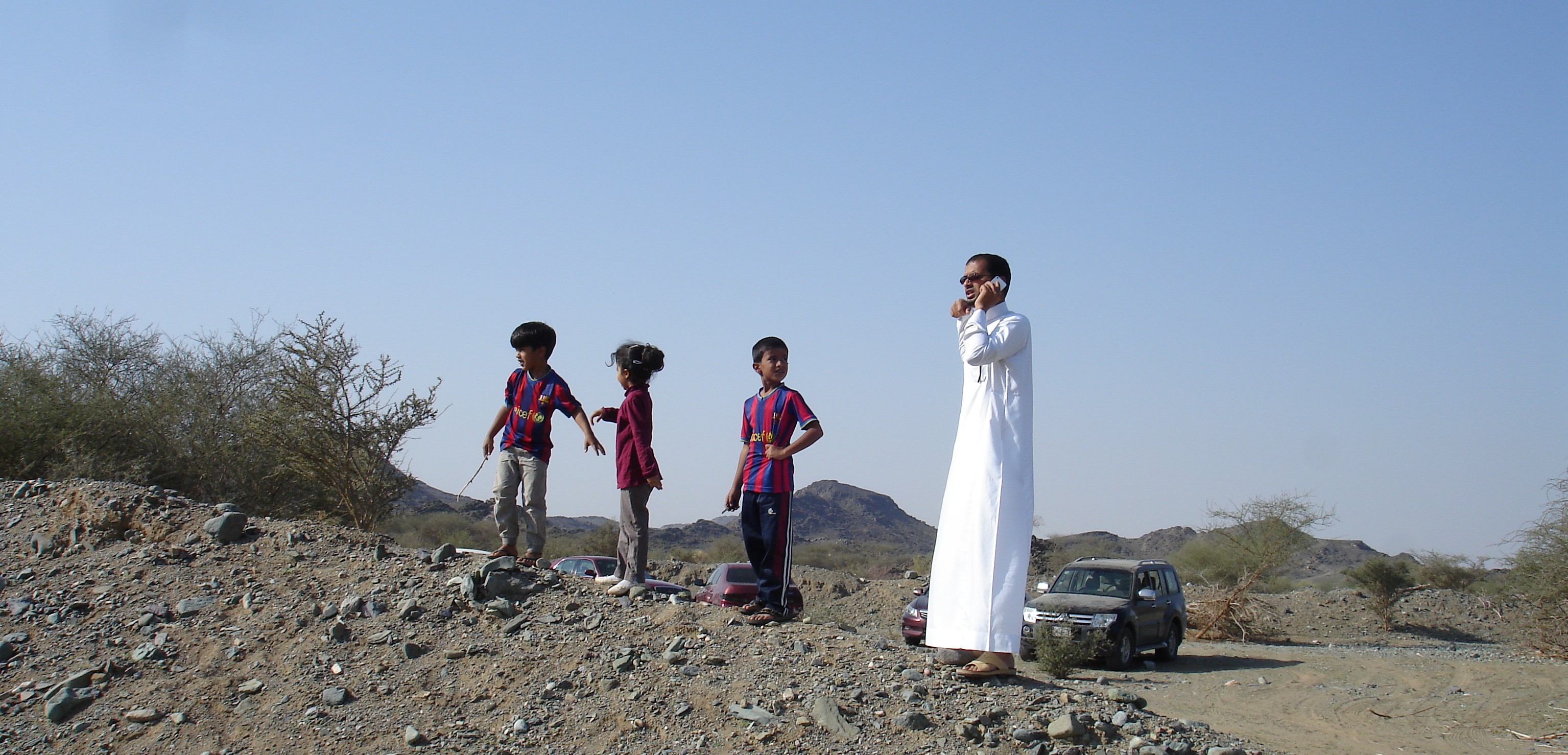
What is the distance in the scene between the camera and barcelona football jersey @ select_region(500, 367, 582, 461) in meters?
6.31

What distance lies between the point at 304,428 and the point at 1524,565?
1901cm

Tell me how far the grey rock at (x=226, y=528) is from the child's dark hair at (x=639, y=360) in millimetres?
2836

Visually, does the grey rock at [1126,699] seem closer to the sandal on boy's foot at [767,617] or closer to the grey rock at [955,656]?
the grey rock at [955,656]

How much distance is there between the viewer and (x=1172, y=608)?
618 inches

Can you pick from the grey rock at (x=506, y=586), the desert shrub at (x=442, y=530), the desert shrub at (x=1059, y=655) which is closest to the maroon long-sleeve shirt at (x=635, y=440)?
the grey rock at (x=506, y=586)

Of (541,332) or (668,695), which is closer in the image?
(668,695)

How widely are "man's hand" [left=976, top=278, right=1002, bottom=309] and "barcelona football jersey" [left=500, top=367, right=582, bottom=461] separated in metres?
3.02

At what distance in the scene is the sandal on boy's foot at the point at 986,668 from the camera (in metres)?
4.33

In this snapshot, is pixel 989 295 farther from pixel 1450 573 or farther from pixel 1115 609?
pixel 1450 573

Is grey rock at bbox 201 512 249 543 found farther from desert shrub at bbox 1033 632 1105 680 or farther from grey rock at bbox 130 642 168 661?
desert shrub at bbox 1033 632 1105 680

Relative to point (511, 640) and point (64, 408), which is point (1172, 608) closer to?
point (511, 640)

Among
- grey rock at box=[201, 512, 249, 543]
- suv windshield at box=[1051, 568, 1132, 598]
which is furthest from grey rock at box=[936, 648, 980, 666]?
suv windshield at box=[1051, 568, 1132, 598]

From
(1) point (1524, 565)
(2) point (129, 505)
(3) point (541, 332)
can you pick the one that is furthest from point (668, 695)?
(1) point (1524, 565)

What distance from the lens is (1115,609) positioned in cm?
1398
